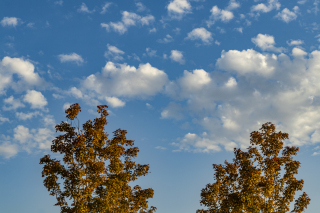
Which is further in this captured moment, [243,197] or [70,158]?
[243,197]

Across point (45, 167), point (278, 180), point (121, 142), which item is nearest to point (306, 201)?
point (278, 180)

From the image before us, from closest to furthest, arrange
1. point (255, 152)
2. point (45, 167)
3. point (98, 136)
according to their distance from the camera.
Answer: point (45, 167) → point (98, 136) → point (255, 152)

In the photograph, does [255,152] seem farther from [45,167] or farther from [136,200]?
[45,167]

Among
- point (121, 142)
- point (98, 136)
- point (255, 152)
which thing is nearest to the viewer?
point (98, 136)

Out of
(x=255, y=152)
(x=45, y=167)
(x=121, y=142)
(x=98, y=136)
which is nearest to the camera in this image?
(x=45, y=167)

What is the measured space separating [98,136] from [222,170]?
9916 millimetres

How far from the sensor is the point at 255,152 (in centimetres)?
2395

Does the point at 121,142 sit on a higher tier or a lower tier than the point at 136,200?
higher

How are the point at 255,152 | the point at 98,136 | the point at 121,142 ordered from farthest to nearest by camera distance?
1. the point at 255,152
2. the point at 121,142
3. the point at 98,136

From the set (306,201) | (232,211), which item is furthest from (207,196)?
(306,201)

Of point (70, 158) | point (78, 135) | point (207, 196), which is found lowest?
point (207, 196)

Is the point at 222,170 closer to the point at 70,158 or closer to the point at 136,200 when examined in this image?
the point at 136,200

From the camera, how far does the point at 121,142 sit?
22.2 metres

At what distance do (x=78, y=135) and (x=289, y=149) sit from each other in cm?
1496
